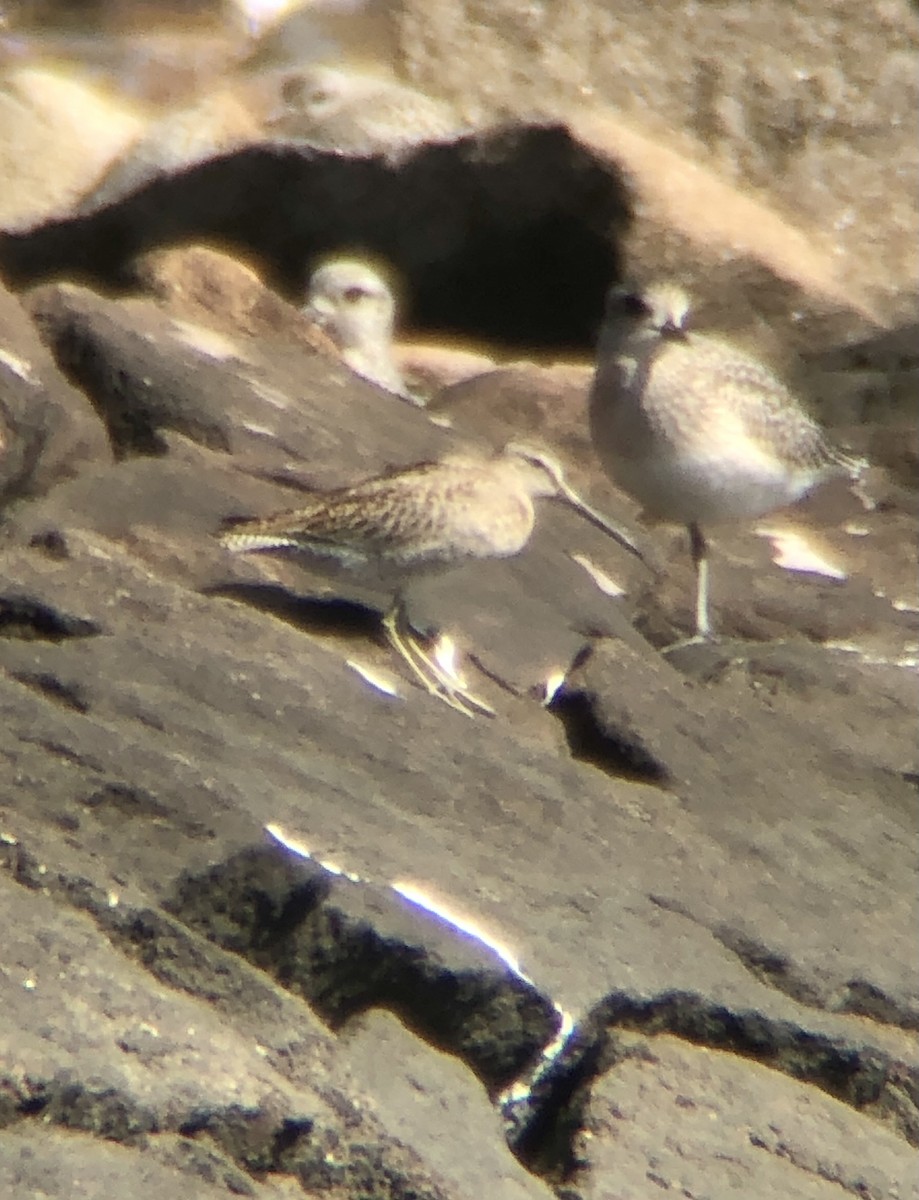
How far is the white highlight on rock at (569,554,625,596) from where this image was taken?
9094 mm

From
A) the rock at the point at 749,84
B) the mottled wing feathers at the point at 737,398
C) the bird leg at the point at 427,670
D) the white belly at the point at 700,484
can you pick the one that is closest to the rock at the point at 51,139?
the rock at the point at 749,84

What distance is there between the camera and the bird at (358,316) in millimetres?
12664

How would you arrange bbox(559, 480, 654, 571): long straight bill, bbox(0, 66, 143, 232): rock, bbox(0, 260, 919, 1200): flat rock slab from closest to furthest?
bbox(0, 260, 919, 1200): flat rock slab, bbox(559, 480, 654, 571): long straight bill, bbox(0, 66, 143, 232): rock

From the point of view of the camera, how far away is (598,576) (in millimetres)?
9188

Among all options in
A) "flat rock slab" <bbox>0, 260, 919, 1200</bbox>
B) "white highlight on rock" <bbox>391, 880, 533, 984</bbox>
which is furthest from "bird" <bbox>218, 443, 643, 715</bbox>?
"white highlight on rock" <bbox>391, 880, 533, 984</bbox>

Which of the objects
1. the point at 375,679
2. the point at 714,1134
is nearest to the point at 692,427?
the point at 375,679

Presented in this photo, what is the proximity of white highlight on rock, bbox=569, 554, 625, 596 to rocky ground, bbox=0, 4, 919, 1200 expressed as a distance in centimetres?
2

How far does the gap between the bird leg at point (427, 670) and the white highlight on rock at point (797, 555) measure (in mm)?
3063

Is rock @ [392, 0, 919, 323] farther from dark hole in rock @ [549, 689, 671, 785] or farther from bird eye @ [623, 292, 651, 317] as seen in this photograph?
dark hole in rock @ [549, 689, 671, 785]

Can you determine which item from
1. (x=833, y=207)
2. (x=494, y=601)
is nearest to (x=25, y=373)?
(x=494, y=601)

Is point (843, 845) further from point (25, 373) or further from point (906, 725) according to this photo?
point (25, 373)

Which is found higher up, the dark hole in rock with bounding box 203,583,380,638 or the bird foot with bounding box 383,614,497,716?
the bird foot with bounding box 383,614,497,716

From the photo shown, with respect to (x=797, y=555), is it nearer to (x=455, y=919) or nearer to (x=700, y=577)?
(x=700, y=577)

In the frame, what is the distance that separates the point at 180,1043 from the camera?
15.0 ft
